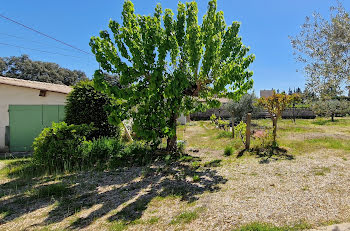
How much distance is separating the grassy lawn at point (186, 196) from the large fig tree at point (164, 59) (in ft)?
6.44

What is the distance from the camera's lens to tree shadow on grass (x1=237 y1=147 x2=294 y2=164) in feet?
24.0

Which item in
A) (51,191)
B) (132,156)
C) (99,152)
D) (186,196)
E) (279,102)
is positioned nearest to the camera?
(186,196)

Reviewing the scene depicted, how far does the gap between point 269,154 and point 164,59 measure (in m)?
5.49

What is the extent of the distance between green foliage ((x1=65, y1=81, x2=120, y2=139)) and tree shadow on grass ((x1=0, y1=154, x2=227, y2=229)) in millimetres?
3101

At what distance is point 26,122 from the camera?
10.5 meters

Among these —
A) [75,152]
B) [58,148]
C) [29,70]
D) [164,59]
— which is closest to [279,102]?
[164,59]

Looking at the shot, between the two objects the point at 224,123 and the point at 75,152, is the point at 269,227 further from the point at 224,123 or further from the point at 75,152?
the point at 224,123

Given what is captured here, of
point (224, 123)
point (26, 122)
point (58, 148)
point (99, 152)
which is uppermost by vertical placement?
point (26, 122)

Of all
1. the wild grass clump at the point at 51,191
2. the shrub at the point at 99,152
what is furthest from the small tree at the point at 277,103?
the wild grass clump at the point at 51,191

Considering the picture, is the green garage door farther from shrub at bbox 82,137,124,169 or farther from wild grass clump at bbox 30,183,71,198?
wild grass clump at bbox 30,183,71,198

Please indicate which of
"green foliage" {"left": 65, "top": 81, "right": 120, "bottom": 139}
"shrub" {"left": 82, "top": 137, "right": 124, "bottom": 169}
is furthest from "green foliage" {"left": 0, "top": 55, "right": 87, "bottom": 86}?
"shrub" {"left": 82, "top": 137, "right": 124, "bottom": 169}

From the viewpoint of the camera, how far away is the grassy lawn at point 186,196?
3363 millimetres

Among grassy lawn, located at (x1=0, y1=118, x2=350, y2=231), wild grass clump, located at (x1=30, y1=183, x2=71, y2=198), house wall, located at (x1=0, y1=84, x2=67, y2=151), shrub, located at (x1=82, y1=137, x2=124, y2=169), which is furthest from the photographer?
house wall, located at (x1=0, y1=84, x2=67, y2=151)

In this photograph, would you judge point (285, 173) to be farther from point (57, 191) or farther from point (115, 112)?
point (57, 191)
